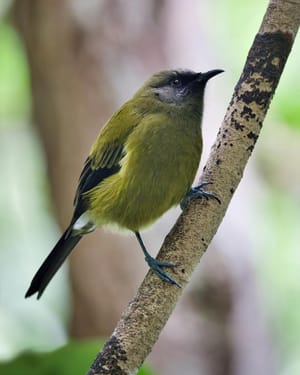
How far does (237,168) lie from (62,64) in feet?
8.72

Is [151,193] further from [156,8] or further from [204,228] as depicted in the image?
[156,8]

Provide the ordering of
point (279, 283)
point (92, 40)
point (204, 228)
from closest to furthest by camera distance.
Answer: point (204, 228)
point (92, 40)
point (279, 283)

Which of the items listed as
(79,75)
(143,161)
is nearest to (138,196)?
(143,161)

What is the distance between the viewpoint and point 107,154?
2602 mm

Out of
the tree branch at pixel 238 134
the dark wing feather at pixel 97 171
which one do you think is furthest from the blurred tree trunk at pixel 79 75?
the tree branch at pixel 238 134

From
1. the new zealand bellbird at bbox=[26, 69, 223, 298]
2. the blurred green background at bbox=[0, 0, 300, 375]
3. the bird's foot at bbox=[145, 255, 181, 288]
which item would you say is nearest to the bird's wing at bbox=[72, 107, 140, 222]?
the new zealand bellbird at bbox=[26, 69, 223, 298]

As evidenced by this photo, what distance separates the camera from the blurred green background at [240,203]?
13.5 ft

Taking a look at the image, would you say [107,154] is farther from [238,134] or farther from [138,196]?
[238,134]

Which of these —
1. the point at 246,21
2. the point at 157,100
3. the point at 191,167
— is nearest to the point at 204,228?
the point at 191,167

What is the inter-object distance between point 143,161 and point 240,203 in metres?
1.54

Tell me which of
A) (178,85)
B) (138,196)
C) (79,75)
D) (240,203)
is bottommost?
(240,203)

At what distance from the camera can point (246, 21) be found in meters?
4.86

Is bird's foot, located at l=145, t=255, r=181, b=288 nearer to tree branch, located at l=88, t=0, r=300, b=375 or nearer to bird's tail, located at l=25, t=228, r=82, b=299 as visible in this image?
tree branch, located at l=88, t=0, r=300, b=375

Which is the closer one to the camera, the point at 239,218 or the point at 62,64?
the point at 239,218
